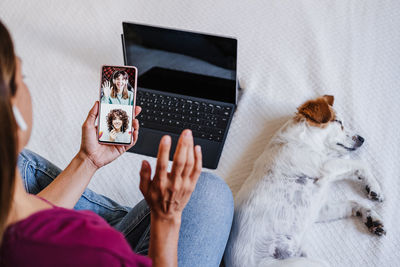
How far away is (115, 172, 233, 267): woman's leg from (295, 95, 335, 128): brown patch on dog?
1.30ft


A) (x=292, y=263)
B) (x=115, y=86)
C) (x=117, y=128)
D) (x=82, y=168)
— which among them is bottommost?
(x=292, y=263)

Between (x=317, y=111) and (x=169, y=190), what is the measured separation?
664 millimetres

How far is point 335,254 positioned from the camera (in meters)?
1.00

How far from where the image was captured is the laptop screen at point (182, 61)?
3.43ft

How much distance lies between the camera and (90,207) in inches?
36.4

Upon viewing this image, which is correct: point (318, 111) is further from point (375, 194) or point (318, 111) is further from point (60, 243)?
point (60, 243)

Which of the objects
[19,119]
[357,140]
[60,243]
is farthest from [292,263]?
[19,119]

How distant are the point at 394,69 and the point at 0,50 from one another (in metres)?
1.27

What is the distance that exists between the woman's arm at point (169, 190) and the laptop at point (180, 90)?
1.52ft

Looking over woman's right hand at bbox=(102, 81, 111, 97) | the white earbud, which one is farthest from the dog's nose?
the white earbud

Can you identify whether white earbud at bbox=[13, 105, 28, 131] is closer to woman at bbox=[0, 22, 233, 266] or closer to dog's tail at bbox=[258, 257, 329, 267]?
woman at bbox=[0, 22, 233, 266]

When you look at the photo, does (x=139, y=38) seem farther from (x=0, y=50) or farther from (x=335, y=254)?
(x=335, y=254)

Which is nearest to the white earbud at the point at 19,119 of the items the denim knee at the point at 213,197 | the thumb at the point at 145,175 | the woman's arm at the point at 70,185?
the thumb at the point at 145,175

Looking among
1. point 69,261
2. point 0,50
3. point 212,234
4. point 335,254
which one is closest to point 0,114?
point 0,50
